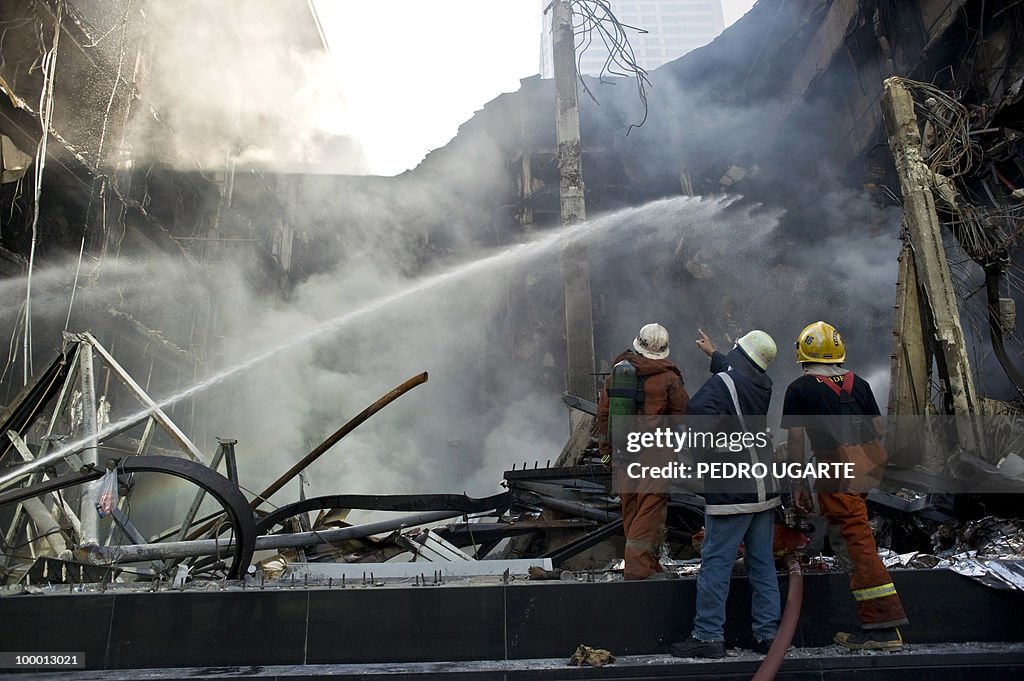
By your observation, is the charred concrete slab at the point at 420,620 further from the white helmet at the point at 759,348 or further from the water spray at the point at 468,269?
the water spray at the point at 468,269

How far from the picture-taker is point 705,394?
3229mm

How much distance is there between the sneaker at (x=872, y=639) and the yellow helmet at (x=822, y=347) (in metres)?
1.38

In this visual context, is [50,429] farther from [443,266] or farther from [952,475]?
[443,266]

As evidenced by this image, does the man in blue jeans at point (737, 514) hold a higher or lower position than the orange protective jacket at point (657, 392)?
lower

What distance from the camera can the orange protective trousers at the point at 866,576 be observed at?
116 inches

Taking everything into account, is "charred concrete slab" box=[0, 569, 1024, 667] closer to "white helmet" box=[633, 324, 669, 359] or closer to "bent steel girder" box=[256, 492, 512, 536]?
"white helmet" box=[633, 324, 669, 359]

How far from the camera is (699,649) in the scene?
2.87 meters

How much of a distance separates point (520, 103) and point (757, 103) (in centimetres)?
538

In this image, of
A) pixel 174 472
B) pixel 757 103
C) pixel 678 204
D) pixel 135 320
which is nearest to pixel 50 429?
pixel 174 472

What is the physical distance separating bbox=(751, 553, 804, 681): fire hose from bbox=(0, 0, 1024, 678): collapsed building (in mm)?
186

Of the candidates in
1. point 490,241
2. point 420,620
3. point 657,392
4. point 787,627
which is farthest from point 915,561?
point 490,241

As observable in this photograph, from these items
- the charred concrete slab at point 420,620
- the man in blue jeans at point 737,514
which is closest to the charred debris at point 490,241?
the charred concrete slab at point 420,620

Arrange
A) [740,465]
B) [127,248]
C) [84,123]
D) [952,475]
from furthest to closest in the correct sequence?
[127,248] → [84,123] → [952,475] → [740,465]

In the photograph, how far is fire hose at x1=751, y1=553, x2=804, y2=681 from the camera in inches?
103
